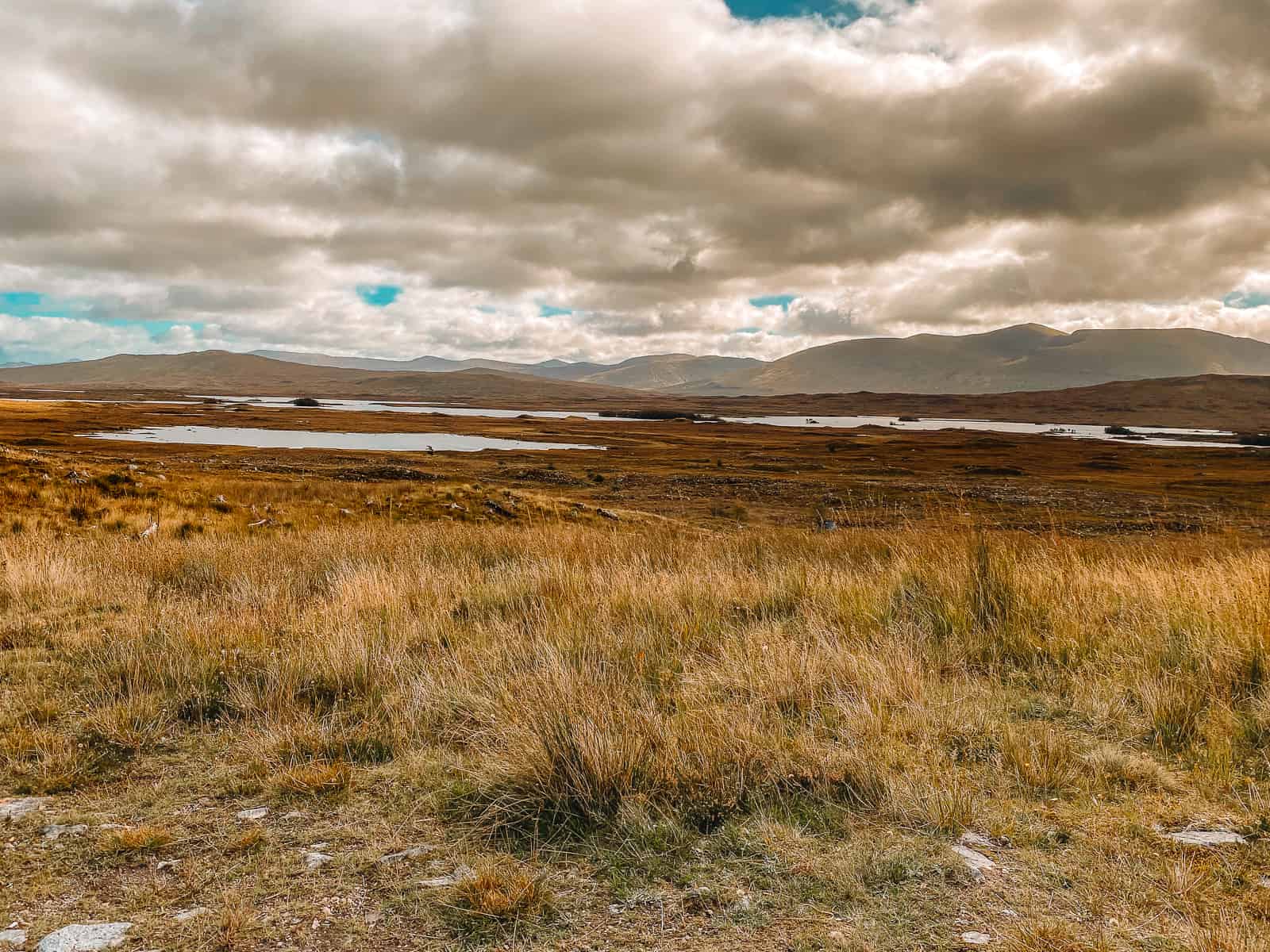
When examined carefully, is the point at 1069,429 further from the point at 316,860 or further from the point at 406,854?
the point at 316,860

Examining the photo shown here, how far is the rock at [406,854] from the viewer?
11.8 feet

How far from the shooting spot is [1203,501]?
1572 inches

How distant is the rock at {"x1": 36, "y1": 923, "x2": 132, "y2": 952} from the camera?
9.58ft

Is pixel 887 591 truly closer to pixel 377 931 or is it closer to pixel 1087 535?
pixel 377 931

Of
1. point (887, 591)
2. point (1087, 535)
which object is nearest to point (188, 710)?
point (887, 591)

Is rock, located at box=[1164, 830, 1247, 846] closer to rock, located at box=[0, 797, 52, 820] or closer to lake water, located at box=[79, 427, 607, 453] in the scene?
rock, located at box=[0, 797, 52, 820]

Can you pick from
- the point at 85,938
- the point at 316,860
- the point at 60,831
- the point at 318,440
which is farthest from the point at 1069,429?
the point at 85,938

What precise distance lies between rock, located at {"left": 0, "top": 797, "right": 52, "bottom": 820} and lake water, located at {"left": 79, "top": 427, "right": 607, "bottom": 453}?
205ft

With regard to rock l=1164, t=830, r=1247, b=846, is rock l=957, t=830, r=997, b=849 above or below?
above

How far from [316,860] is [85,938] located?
3.00ft

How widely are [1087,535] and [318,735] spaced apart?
27809 mm

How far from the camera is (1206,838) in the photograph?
12.1 feet

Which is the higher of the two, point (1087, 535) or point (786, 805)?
point (786, 805)

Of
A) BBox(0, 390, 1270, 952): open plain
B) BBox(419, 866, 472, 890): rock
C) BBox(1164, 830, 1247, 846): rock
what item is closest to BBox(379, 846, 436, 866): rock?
BBox(0, 390, 1270, 952): open plain
